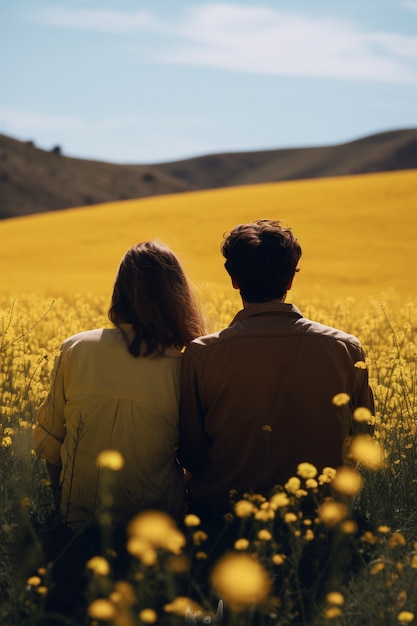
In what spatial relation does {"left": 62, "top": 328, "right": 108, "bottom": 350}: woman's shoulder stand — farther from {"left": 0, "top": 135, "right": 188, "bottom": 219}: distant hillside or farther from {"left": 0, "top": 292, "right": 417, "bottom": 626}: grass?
{"left": 0, "top": 135, "right": 188, "bottom": 219}: distant hillside

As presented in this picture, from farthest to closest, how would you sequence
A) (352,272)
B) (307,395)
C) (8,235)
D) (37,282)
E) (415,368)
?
(8,235), (352,272), (37,282), (415,368), (307,395)

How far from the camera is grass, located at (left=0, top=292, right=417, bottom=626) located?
6.84 feet

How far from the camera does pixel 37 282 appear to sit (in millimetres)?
12492

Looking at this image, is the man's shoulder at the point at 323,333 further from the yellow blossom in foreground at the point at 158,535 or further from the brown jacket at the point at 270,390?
the yellow blossom in foreground at the point at 158,535

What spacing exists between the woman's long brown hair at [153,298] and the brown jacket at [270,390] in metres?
0.14

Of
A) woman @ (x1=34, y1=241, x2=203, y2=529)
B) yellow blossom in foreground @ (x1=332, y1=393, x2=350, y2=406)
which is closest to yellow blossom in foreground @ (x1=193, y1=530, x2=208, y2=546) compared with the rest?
yellow blossom in foreground @ (x1=332, y1=393, x2=350, y2=406)

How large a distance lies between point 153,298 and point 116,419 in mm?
445

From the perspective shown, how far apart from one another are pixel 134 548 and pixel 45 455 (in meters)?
1.32

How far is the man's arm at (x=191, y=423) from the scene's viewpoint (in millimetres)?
3098

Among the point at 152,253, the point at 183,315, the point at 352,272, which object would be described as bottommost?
the point at 352,272

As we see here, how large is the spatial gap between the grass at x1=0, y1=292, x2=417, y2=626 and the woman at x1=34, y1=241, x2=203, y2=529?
0.47 ft

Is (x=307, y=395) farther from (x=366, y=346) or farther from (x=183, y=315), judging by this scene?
(x=366, y=346)

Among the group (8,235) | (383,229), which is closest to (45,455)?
(383,229)

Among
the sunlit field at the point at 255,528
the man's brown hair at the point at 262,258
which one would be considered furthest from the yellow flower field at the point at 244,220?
the man's brown hair at the point at 262,258
